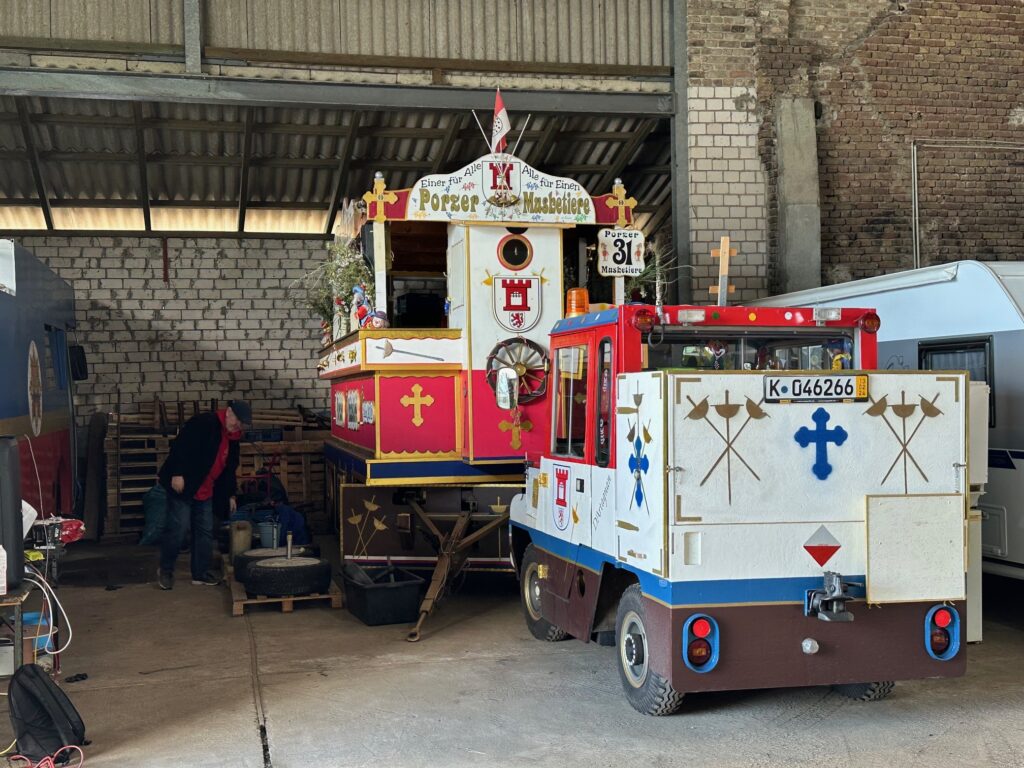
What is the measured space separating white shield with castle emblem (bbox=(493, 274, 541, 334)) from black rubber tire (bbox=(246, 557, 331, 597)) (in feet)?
8.96

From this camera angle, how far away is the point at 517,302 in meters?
9.48

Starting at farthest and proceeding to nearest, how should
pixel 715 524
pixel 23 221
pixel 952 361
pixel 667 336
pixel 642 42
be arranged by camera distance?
1. pixel 23 221
2. pixel 642 42
3. pixel 952 361
4. pixel 667 336
5. pixel 715 524

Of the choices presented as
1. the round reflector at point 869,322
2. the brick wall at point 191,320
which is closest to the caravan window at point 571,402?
the round reflector at point 869,322

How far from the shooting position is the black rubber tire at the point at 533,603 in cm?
777

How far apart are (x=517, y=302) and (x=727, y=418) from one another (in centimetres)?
424

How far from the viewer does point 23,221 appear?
15.0 metres

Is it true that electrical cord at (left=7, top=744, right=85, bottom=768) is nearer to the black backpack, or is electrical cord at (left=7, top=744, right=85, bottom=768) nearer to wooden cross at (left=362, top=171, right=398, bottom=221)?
the black backpack

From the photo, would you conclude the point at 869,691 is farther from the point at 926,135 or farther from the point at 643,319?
the point at 926,135

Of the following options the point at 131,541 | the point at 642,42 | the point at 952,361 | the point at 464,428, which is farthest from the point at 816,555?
the point at 131,541

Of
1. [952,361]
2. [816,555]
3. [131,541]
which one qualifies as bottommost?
[131,541]

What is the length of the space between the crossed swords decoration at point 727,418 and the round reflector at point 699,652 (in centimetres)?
75

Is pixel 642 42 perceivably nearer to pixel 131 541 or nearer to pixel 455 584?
pixel 455 584

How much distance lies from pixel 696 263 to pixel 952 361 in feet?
16.5

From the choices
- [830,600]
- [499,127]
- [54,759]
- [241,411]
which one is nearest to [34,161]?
[241,411]
